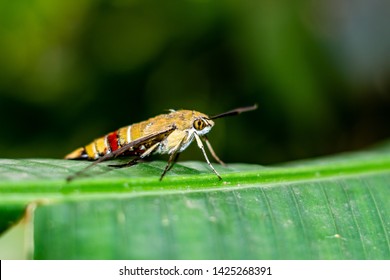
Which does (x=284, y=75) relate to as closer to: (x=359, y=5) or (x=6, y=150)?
(x=359, y=5)

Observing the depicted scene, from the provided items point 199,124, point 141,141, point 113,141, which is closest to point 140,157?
point 141,141

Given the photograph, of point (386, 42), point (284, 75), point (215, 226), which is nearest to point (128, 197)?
point (215, 226)

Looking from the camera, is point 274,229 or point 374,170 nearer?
point 274,229

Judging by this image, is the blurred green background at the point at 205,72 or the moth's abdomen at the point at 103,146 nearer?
the moth's abdomen at the point at 103,146

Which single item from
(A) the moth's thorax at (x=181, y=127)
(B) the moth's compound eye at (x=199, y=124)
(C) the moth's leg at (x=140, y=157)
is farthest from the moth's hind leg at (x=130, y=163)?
(B) the moth's compound eye at (x=199, y=124)

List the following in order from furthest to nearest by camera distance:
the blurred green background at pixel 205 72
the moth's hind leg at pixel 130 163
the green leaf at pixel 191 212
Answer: the blurred green background at pixel 205 72 < the moth's hind leg at pixel 130 163 < the green leaf at pixel 191 212

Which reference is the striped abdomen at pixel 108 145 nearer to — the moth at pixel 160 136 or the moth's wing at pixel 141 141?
the moth at pixel 160 136

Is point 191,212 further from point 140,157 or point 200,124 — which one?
point 200,124
